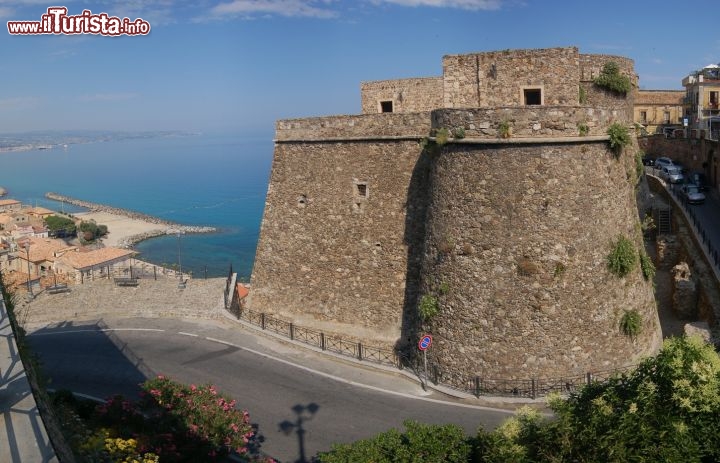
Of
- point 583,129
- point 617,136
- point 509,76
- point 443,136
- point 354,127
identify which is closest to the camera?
point 583,129

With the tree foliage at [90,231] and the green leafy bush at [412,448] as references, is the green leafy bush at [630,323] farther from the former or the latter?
the tree foliage at [90,231]

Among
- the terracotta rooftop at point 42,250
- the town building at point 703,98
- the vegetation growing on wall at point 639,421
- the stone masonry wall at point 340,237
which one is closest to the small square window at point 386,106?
the stone masonry wall at point 340,237

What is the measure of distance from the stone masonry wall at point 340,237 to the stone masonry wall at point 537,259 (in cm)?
382

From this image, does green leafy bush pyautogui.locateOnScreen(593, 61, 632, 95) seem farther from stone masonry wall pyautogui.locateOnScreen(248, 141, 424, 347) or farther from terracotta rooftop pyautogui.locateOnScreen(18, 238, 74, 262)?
terracotta rooftop pyautogui.locateOnScreen(18, 238, 74, 262)

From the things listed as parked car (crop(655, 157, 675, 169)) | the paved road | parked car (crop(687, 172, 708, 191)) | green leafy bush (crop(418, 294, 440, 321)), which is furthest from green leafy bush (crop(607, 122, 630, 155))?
parked car (crop(655, 157, 675, 169))

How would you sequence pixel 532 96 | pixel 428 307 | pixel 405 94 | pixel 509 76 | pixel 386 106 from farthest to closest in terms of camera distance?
pixel 386 106 < pixel 405 94 < pixel 509 76 < pixel 532 96 < pixel 428 307

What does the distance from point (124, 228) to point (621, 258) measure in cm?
10662

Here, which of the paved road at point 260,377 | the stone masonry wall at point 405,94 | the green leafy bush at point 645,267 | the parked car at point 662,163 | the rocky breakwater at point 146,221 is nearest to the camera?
the paved road at point 260,377

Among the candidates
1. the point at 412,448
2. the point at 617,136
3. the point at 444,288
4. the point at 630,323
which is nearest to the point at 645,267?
the point at 630,323

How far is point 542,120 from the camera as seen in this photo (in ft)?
47.5

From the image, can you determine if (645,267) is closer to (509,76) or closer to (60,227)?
(509,76)

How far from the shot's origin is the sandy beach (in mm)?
97681

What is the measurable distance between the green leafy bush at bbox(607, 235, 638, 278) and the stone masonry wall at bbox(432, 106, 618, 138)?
2.80m

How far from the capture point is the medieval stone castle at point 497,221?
14812 millimetres
